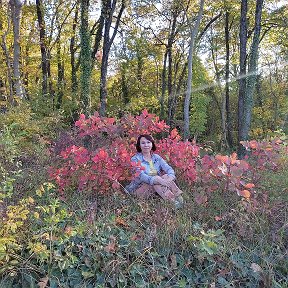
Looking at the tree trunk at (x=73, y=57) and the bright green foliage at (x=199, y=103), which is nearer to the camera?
the tree trunk at (x=73, y=57)

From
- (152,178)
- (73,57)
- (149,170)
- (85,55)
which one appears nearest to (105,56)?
(85,55)

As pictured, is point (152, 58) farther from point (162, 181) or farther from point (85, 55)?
point (162, 181)

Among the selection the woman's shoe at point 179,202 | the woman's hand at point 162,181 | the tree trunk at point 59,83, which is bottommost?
the woman's shoe at point 179,202

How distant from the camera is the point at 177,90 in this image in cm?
2144

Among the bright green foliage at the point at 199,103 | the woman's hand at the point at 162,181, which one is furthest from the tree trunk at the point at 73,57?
the woman's hand at the point at 162,181

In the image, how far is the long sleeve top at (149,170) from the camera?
4.29 metres

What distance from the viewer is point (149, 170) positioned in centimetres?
462

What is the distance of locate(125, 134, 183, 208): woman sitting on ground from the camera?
4.04m

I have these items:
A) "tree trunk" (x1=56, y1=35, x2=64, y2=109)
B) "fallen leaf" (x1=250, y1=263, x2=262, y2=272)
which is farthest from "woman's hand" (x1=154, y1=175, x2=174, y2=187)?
"tree trunk" (x1=56, y1=35, x2=64, y2=109)

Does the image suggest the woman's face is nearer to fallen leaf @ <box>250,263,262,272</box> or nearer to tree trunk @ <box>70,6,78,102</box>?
fallen leaf @ <box>250,263,262,272</box>

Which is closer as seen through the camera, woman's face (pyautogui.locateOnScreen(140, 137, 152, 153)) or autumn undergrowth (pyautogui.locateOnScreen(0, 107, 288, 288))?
autumn undergrowth (pyautogui.locateOnScreen(0, 107, 288, 288))

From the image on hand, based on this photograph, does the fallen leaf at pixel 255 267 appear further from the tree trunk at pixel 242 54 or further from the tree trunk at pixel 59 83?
the tree trunk at pixel 59 83

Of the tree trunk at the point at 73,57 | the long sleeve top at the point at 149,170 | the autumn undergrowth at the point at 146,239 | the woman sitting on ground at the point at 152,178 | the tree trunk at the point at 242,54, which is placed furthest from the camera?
the tree trunk at the point at 73,57

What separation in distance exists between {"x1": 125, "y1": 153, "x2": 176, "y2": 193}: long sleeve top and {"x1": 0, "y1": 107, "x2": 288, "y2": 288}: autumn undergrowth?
283 millimetres
